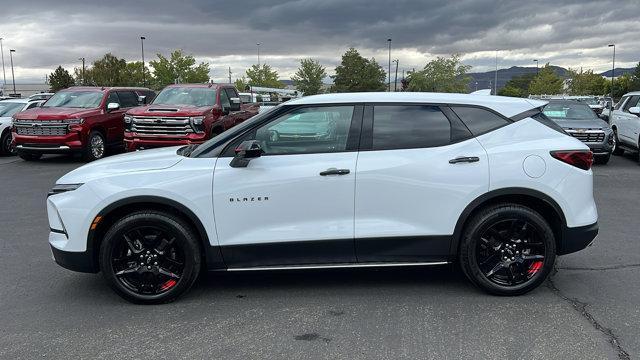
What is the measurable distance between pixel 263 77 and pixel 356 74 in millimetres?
14884

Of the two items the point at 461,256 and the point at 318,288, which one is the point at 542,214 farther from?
the point at 318,288

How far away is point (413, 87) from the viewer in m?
78.5

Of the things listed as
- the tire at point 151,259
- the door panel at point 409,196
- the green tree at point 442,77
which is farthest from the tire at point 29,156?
the green tree at point 442,77

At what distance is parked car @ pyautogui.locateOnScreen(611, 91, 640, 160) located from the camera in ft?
45.4

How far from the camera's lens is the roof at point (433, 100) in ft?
15.6

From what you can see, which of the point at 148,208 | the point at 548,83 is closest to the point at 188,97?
the point at 148,208

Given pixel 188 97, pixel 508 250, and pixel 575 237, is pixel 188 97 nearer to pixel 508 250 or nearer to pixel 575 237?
pixel 508 250

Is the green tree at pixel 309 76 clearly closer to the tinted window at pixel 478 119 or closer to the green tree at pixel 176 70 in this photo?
the green tree at pixel 176 70

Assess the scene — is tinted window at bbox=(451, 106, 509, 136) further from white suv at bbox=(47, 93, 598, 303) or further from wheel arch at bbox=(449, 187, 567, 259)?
wheel arch at bbox=(449, 187, 567, 259)

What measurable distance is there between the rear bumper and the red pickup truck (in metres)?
9.30

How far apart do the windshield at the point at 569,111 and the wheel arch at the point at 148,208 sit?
12.2 meters

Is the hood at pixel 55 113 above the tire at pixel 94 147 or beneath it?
above

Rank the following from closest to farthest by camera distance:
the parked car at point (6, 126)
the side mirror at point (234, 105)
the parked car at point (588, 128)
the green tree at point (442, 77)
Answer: the parked car at point (588, 128)
the side mirror at point (234, 105)
the parked car at point (6, 126)
the green tree at point (442, 77)

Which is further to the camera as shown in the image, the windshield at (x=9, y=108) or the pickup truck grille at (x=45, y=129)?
the windshield at (x=9, y=108)
